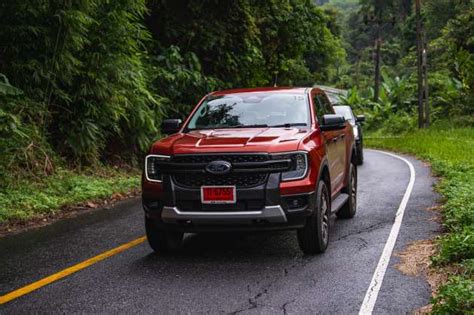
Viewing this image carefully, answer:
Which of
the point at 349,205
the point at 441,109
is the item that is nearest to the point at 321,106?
the point at 349,205

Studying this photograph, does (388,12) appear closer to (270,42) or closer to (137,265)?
(270,42)

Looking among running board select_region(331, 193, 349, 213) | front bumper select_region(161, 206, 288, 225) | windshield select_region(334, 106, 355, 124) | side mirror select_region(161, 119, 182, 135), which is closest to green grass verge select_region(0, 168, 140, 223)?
side mirror select_region(161, 119, 182, 135)

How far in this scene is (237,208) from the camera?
5.68 metres

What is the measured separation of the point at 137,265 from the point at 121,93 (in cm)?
733

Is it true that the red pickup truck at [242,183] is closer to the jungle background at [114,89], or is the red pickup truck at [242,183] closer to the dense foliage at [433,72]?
the jungle background at [114,89]

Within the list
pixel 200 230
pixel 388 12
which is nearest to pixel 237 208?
pixel 200 230

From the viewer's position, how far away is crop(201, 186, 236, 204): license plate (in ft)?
18.6

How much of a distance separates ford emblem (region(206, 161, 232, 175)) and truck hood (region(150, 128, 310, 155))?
15cm

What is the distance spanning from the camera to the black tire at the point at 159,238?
6.28m

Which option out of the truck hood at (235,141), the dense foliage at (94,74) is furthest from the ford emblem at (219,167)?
the dense foliage at (94,74)

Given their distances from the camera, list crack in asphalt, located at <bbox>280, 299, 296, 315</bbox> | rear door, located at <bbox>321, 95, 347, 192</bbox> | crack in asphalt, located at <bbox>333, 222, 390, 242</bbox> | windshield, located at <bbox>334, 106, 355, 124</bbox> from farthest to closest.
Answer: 1. windshield, located at <bbox>334, 106, 355, 124</bbox>
2. rear door, located at <bbox>321, 95, 347, 192</bbox>
3. crack in asphalt, located at <bbox>333, 222, 390, 242</bbox>
4. crack in asphalt, located at <bbox>280, 299, 296, 315</bbox>

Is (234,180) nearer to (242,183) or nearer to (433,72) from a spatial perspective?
(242,183)

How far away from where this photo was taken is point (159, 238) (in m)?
6.35

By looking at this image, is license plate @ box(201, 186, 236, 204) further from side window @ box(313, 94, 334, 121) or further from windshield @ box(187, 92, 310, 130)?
side window @ box(313, 94, 334, 121)
